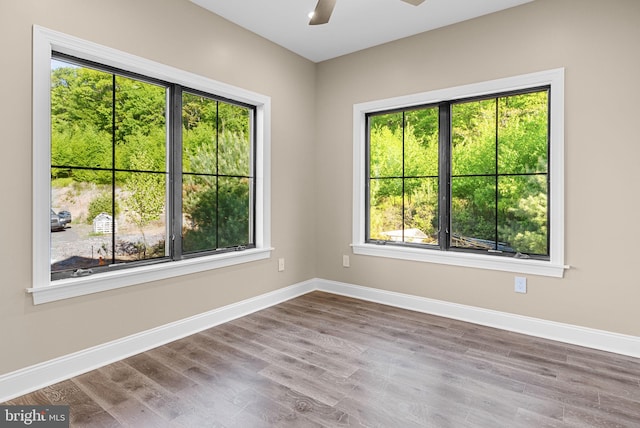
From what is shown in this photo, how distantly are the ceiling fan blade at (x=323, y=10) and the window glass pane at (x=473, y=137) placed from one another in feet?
5.44

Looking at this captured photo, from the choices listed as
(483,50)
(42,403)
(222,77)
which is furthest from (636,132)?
(42,403)

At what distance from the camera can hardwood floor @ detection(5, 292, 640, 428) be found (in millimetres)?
1891

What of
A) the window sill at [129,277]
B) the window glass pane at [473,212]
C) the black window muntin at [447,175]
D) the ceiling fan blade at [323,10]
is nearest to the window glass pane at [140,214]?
the window sill at [129,277]

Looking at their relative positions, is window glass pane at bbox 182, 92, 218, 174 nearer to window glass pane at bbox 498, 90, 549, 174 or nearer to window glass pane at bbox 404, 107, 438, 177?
window glass pane at bbox 404, 107, 438, 177

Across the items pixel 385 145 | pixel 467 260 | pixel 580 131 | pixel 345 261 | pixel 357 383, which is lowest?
pixel 357 383

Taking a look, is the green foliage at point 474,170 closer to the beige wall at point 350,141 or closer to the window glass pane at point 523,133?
the window glass pane at point 523,133

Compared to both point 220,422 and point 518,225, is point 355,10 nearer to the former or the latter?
point 518,225

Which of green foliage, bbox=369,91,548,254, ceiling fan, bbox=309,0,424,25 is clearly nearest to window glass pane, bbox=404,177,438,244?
green foliage, bbox=369,91,548,254

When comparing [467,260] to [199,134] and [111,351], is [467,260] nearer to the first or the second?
[199,134]

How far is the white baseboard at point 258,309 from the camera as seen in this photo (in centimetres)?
217

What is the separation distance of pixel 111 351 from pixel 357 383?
1679 millimetres

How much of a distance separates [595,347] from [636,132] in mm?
1592

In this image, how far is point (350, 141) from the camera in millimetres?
4078

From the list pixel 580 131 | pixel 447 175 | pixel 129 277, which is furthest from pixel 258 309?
pixel 580 131
